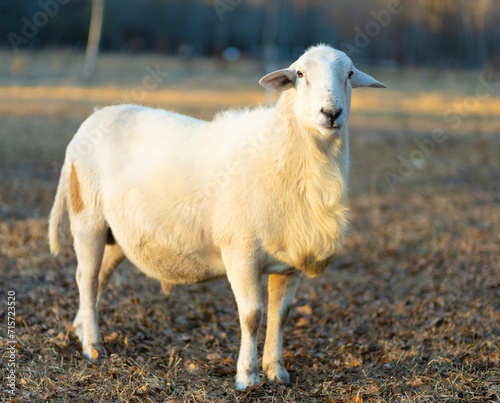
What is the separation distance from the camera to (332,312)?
6.00 meters

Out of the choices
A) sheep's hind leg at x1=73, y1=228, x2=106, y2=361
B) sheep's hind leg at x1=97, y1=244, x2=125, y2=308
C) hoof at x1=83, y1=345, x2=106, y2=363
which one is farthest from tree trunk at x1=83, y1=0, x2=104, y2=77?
hoof at x1=83, y1=345, x2=106, y2=363

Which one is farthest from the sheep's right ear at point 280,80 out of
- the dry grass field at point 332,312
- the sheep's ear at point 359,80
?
the dry grass field at point 332,312

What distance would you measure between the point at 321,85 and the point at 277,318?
194 centimetres

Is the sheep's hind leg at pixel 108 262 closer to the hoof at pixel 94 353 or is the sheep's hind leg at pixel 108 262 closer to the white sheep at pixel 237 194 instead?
the white sheep at pixel 237 194

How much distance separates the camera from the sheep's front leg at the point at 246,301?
412 centimetres

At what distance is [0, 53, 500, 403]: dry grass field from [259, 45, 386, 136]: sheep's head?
6.66 ft

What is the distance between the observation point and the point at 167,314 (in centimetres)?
569

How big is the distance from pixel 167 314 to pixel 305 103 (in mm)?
2790

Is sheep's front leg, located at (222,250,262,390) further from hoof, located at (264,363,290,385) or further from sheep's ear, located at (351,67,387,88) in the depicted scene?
sheep's ear, located at (351,67,387,88)

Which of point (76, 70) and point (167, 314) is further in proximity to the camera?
point (76, 70)

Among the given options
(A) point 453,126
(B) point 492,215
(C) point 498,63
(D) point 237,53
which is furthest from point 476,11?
(B) point 492,215

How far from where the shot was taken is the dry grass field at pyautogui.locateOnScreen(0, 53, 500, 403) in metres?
4.22

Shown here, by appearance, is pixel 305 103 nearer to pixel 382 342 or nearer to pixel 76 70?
pixel 382 342

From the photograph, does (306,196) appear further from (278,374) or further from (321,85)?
(278,374)
